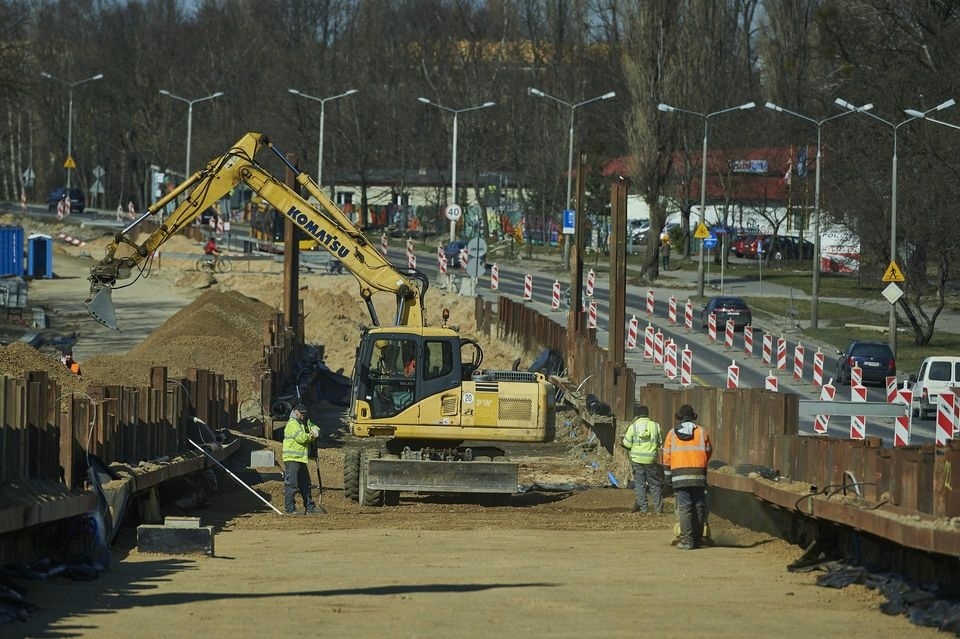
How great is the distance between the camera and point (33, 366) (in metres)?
24.1

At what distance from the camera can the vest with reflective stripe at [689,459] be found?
1695cm

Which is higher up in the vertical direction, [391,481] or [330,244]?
[330,244]

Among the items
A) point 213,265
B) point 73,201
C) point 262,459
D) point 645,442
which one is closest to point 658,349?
point 262,459

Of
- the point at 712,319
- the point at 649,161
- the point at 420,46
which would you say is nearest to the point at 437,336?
the point at 712,319

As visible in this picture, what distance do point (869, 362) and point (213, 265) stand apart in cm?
2933

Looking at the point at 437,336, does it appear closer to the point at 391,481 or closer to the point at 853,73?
the point at 391,481

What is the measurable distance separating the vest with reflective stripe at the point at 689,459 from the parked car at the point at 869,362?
2723cm

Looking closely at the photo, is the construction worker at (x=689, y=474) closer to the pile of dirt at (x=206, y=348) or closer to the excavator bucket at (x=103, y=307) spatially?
the excavator bucket at (x=103, y=307)

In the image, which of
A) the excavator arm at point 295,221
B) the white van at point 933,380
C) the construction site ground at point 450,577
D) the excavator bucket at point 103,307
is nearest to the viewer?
the construction site ground at point 450,577

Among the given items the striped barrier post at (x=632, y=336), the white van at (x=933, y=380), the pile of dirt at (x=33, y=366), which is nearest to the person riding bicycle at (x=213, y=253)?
the striped barrier post at (x=632, y=336)

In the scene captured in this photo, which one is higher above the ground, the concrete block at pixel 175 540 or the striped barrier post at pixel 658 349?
the striped barrier post at pixel 658 349

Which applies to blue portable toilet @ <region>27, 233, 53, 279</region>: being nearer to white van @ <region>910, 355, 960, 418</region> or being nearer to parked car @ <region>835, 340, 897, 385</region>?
parked car @ <region>835, 340, 897, 385</region>

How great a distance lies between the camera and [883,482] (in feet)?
48.4

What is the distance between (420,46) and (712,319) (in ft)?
207
